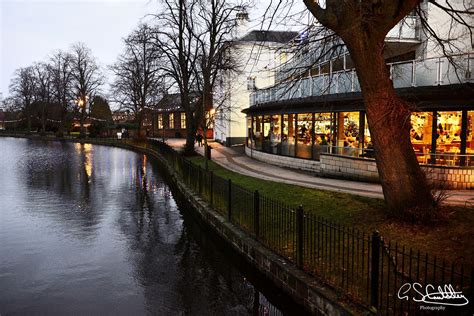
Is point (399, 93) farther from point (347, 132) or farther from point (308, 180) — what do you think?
point (308, 180)

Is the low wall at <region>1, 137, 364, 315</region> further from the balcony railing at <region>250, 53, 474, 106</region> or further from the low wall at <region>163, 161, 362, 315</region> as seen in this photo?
the balcony railing at <region>250, 53, 474, 106</region>

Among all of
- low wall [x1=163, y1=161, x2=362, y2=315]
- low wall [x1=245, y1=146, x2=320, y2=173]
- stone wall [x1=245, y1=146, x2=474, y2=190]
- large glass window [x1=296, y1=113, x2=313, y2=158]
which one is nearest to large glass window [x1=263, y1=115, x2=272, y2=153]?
low wall [x1=245, y1=146, x2=320, y2=173]

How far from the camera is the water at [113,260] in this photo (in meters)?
7.54

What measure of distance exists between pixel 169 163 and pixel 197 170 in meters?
11.2

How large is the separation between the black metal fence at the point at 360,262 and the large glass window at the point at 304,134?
9696 millimetres

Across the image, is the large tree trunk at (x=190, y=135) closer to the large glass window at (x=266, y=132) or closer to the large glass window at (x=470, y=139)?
the large glass window at (x=266, y=132)

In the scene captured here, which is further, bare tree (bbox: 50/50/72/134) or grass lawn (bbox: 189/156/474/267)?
→ bare tree (bbox: 50/50/72/134)

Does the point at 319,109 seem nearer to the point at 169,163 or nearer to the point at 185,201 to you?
the point at 185,201

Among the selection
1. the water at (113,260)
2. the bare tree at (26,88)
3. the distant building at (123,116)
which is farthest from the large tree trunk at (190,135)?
the bare tree at (26,88)

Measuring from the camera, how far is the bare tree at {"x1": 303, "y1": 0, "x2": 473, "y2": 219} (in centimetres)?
817

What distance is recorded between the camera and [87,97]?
2800 inches

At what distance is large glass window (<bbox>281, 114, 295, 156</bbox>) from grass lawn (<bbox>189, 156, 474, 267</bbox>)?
865 centimetres

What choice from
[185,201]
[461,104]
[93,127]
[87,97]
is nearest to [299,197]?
[185,201]

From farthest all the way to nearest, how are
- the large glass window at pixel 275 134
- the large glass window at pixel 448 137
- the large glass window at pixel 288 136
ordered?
the large glass window at pixel 275 134, the large glass window at pixel 288 136, the large glass window at pixel 448 137
